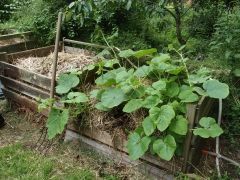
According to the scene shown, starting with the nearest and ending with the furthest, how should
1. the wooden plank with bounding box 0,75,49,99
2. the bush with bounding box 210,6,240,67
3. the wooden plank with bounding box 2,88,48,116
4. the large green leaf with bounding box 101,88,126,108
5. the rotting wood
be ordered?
the large green leaf with bounding box 101,88,126,108
the bush with bounding box 210,6,240,67
the wooden plank with bounding box 0,75,49,99
the wooden plank with bounding box 2,88,48,116
the rotting wood

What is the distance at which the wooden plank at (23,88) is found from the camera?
4.32 meters

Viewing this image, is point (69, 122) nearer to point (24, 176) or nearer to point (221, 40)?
point (24, 176)

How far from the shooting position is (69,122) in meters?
3.92

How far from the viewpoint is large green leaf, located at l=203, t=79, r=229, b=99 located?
9.85 ft

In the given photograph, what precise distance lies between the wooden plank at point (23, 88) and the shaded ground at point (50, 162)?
1.45 ft

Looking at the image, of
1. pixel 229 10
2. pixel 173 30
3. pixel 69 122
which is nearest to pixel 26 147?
pixel 69 122

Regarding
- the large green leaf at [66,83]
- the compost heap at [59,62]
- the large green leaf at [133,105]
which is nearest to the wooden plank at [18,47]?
the compost heap at [59,62]

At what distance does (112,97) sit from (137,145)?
0.51 m

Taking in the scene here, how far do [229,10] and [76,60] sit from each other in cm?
213

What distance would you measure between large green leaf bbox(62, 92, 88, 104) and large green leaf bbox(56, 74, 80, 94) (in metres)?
0.08

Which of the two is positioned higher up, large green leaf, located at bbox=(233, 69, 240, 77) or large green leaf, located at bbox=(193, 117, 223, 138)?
large green leaf, located at bbox=(233, 69, 240, 77)

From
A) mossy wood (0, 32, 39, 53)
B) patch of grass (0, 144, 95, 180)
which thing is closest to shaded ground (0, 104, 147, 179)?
patch of grass (0, 144, 95, 180)

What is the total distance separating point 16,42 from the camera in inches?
218

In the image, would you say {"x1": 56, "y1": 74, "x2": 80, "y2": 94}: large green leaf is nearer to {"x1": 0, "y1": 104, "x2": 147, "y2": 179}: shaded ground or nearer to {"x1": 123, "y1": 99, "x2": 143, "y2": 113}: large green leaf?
{"x1": 0, "y1": 104, "x2": 147, "y2": 179}: shaded ground
